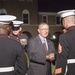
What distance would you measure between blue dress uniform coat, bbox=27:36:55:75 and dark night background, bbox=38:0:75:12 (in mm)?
46627

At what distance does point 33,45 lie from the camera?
694cm

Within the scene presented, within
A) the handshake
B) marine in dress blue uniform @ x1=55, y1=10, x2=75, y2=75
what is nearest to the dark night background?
the handshake

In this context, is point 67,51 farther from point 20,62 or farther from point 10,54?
point 10,54

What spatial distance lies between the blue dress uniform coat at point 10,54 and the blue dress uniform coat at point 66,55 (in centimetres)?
55

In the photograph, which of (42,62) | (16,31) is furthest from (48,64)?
(16,31)

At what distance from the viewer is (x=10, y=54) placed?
15.0ft

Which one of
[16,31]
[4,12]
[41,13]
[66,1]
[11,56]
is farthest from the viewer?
[66,1]

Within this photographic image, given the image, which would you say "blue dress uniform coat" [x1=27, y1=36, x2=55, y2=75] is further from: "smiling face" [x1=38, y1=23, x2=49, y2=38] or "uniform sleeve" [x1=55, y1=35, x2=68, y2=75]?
"uniform sleeve" [x1=55, y1=35, x2=68, y2=75]

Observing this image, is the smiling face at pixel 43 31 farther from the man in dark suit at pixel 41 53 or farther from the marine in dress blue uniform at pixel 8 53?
the marine in dress blue uniform at pixel 8 53

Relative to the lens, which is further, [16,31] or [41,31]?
→ [16,31]

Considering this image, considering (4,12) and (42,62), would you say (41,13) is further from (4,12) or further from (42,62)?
(42,62)

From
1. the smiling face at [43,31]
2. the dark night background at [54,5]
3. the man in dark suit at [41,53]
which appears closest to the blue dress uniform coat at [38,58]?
the man in dark suit at [41,53]

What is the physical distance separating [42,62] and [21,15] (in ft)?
146

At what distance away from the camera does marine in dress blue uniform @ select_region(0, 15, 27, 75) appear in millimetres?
4543
